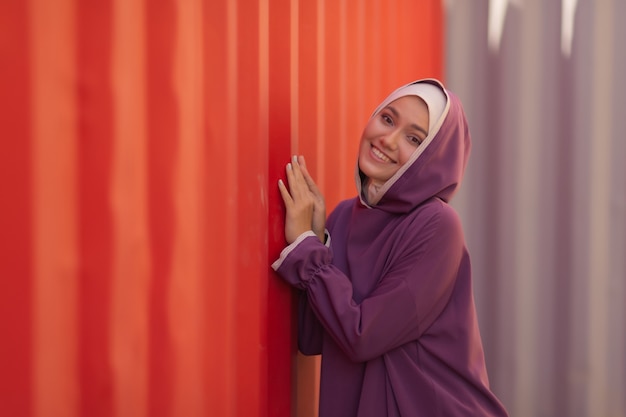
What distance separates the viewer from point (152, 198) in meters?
1.12

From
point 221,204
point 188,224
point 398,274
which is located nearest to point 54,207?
point 188,224

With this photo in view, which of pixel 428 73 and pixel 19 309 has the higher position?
pixel 428 73

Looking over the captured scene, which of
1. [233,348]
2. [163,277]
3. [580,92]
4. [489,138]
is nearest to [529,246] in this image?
[489,138]

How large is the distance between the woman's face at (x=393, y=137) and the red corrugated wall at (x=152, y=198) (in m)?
0.18

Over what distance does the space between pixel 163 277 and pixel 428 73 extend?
1.84m

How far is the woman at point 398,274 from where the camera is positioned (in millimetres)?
1479

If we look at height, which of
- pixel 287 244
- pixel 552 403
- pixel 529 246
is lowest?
pixel 552 403

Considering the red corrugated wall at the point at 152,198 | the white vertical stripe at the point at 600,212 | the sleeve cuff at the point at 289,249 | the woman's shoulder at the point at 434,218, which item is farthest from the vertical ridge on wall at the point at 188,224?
the white vertical stripe at the point at 600,212

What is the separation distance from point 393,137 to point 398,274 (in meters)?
0.31

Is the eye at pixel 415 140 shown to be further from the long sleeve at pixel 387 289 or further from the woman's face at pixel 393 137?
the long sleeve at pixel 387 289

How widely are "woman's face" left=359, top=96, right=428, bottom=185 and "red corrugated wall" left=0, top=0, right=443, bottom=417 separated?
0.18 meters

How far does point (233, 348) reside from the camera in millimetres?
1393

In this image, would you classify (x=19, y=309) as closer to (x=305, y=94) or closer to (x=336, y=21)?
(x=305, y=94)

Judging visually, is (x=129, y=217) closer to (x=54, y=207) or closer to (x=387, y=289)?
(x=54, y=207)
